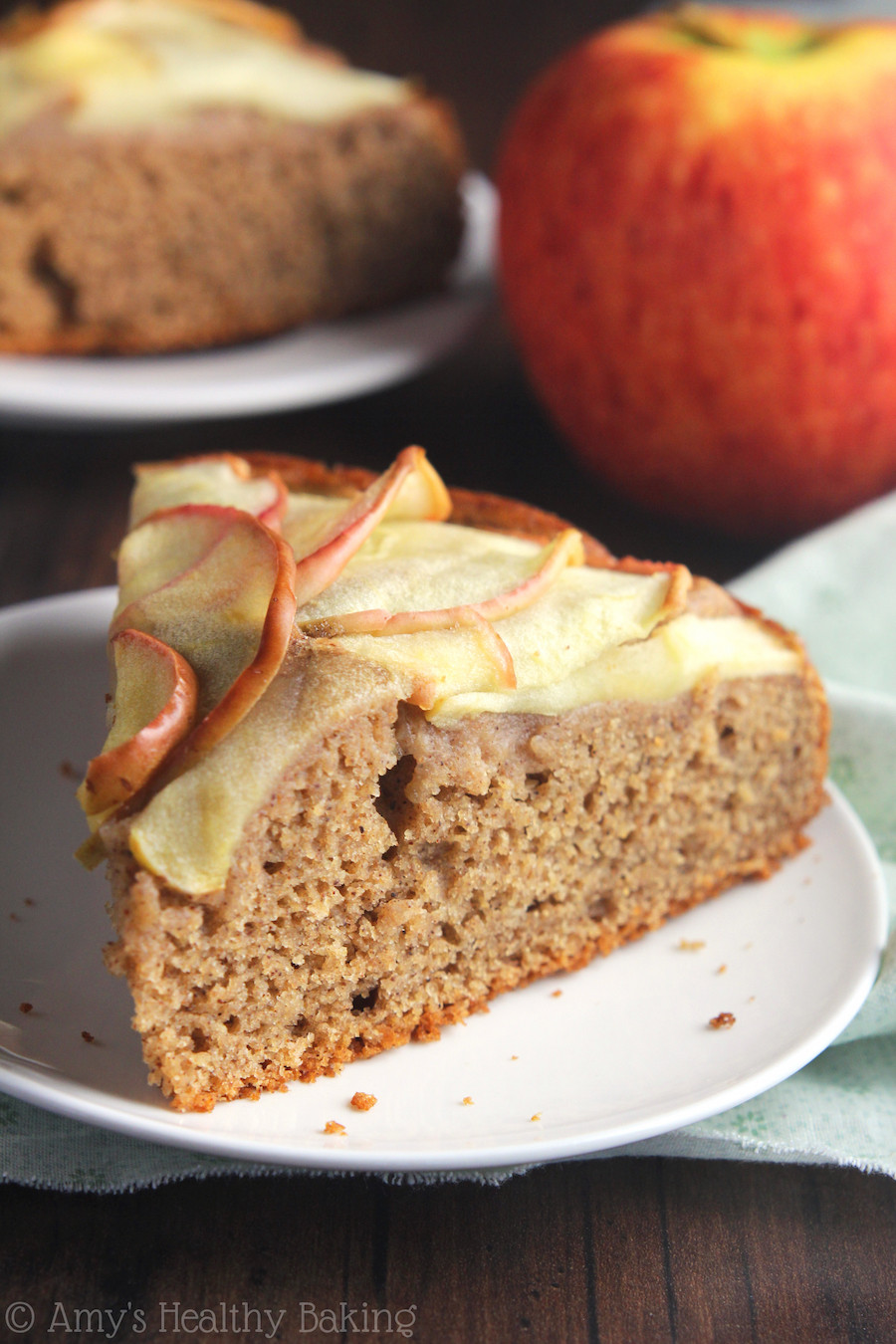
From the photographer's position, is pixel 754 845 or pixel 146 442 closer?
pixel 754 845

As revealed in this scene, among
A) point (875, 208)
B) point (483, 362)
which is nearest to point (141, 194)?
point (483, 362)

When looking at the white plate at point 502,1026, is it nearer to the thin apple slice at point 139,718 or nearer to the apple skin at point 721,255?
the thin apple slice at point 139,718

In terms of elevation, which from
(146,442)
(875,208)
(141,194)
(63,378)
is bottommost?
(146,442)

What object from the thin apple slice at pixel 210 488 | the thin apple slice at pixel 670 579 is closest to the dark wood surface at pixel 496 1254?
the thin apple slice at pixel 670 579

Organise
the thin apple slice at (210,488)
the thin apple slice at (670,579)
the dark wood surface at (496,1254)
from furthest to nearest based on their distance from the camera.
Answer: the thin apple slice at (210,488) < the thin apple slice at (670,579) < the dark wood surface at (496,1254)

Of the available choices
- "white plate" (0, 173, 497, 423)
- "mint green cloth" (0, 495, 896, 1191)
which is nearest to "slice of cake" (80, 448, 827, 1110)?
"mint green cloth" (0, 495, 896, 1191)

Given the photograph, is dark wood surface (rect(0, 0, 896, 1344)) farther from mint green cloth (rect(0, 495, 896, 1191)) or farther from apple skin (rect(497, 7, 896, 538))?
apple skin (rect(497, 7, 896, 538))

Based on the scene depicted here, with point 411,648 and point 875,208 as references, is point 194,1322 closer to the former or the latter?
point 411,648
